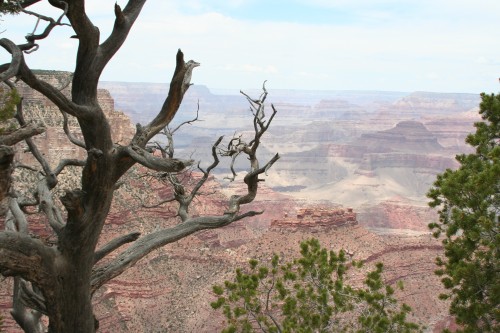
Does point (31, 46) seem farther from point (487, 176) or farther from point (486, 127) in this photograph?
point (486, 127)

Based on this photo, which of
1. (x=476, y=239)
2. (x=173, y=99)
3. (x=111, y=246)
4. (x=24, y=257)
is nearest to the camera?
(x=24, y=257)

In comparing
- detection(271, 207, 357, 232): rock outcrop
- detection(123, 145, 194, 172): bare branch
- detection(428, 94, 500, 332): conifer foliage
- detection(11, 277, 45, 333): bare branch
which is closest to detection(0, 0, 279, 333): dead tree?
detection(123, 145, 194, 172): bare branch

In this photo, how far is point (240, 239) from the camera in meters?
56.0

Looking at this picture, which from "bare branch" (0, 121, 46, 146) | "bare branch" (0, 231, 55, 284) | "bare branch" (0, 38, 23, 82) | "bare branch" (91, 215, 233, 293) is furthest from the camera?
"bare branch" (91, 215, 233, 293)

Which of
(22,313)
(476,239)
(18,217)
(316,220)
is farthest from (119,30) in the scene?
(316,220)

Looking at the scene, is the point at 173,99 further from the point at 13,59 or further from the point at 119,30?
the point at 13,59

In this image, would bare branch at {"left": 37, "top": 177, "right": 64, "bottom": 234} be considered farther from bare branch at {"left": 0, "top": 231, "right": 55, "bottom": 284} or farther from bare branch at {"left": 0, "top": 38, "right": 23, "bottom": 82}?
bare branch at {"left": 0, "top": 38, "right": 23, "bottom": 82}

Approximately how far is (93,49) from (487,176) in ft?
20.1

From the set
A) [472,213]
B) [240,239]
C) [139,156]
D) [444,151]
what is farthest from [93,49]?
[444,151]

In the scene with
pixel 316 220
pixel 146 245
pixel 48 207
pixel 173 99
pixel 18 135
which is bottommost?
pixel 316 220

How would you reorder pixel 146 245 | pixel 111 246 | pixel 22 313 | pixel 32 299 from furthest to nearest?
pixel 22 313 → pixel 146 245 → pixel 111 246 → pixel 32 299

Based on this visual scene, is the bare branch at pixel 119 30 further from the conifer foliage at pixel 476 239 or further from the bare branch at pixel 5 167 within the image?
the conifer foliage at pixel 476 239

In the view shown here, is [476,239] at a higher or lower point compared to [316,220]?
higher

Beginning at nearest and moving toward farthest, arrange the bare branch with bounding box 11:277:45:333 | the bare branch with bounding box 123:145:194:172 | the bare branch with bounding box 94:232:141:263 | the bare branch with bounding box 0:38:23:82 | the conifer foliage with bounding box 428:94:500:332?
the bare branch with bounding box 0:38:23:82 → the bare branch with bounding box 123:145:194:172 → the bare branch with bounding box 94:232:141:263 → the bare branch with bounding box 11:277:45:333 → the conifer foliage with bounding box 428:94:500:332
